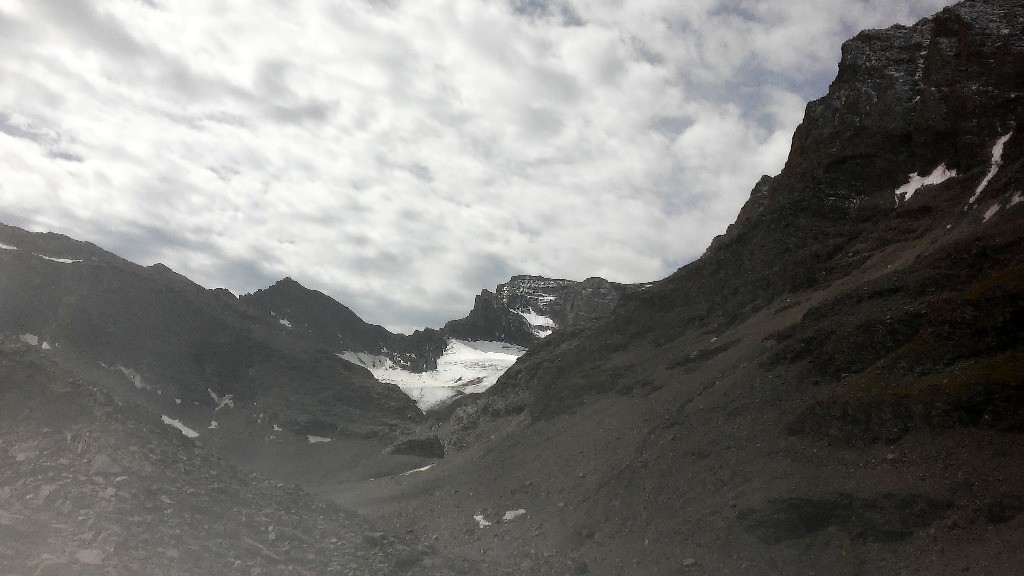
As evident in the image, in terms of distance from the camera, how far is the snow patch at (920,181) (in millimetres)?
52572

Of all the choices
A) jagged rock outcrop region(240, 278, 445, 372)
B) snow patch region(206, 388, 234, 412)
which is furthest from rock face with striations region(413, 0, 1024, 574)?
jagged rock outcrop region(240, 278, 445, 372)

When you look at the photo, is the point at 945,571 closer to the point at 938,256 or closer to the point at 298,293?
the point at 938,256

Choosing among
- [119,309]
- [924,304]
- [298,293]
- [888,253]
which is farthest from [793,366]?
[298,293]

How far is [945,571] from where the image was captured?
1861cm

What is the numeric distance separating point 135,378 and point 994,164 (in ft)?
391

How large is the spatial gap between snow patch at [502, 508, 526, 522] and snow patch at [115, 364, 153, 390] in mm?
88535

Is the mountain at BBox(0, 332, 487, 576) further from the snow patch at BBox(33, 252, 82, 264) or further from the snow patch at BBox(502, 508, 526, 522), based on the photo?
the snow patch at BBox(33, 252, 82, 264)

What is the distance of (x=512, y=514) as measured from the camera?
4472 centimetres

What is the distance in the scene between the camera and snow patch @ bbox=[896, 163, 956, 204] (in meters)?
52.6

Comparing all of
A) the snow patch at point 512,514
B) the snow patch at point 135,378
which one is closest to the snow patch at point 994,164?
the snow patch at point 512,514

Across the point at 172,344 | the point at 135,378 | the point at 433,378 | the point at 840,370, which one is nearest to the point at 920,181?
the point at 840,370

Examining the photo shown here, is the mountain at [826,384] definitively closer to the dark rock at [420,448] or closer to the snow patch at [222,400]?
the dark rock at [420,448]

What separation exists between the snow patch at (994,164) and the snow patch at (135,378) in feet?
378

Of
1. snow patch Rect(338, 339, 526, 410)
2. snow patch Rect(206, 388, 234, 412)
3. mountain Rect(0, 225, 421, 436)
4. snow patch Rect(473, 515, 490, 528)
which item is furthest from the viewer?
snow patch Rect(338, 339, 526, 410)
